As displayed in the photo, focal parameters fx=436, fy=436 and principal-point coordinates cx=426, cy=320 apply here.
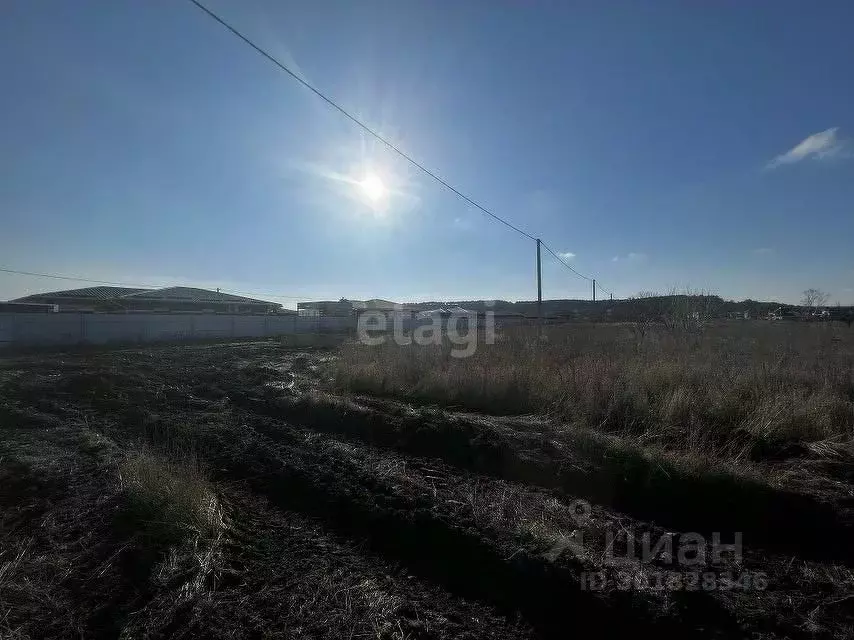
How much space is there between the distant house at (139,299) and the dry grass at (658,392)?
3275cm

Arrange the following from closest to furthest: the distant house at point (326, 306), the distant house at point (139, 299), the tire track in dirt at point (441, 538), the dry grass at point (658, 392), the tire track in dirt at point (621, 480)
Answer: the tire track in dirt at point (441, 538) → the tire track in dirt at point (621, 480) → the dry grass at point (658, 392) → the distant house at point (139, 299) → the distant house at point (326, 306)

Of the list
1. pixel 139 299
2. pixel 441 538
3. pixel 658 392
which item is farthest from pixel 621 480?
pixel 139 299

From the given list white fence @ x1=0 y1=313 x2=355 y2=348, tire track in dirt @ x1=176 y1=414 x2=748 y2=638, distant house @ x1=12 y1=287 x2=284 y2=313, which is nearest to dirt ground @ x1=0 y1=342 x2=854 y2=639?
tire track in dirt @ x1=176 y1=414 x2=748 y2=638

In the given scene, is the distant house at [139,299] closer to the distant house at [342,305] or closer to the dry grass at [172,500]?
the distant house at [342,305]

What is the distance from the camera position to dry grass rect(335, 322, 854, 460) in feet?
16.7

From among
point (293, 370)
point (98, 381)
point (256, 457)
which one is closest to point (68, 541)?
point (256, 457)

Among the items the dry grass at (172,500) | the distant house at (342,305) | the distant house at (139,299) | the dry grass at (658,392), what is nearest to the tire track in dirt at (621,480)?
the dry grass at (658,392)

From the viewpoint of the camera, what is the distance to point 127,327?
80.4 ft

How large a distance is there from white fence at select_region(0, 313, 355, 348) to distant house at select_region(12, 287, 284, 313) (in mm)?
7116

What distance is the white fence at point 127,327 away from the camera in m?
20.7

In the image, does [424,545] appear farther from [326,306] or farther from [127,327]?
[326,306]

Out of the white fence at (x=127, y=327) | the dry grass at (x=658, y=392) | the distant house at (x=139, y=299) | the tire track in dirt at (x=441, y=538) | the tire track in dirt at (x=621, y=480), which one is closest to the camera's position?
the tire track in dirt at (x=441, y=538)

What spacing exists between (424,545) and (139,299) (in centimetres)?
4426

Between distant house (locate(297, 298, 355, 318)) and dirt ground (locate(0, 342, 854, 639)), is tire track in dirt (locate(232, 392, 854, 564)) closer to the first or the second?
dirt ground (locate(0, 342, 854, 639))
